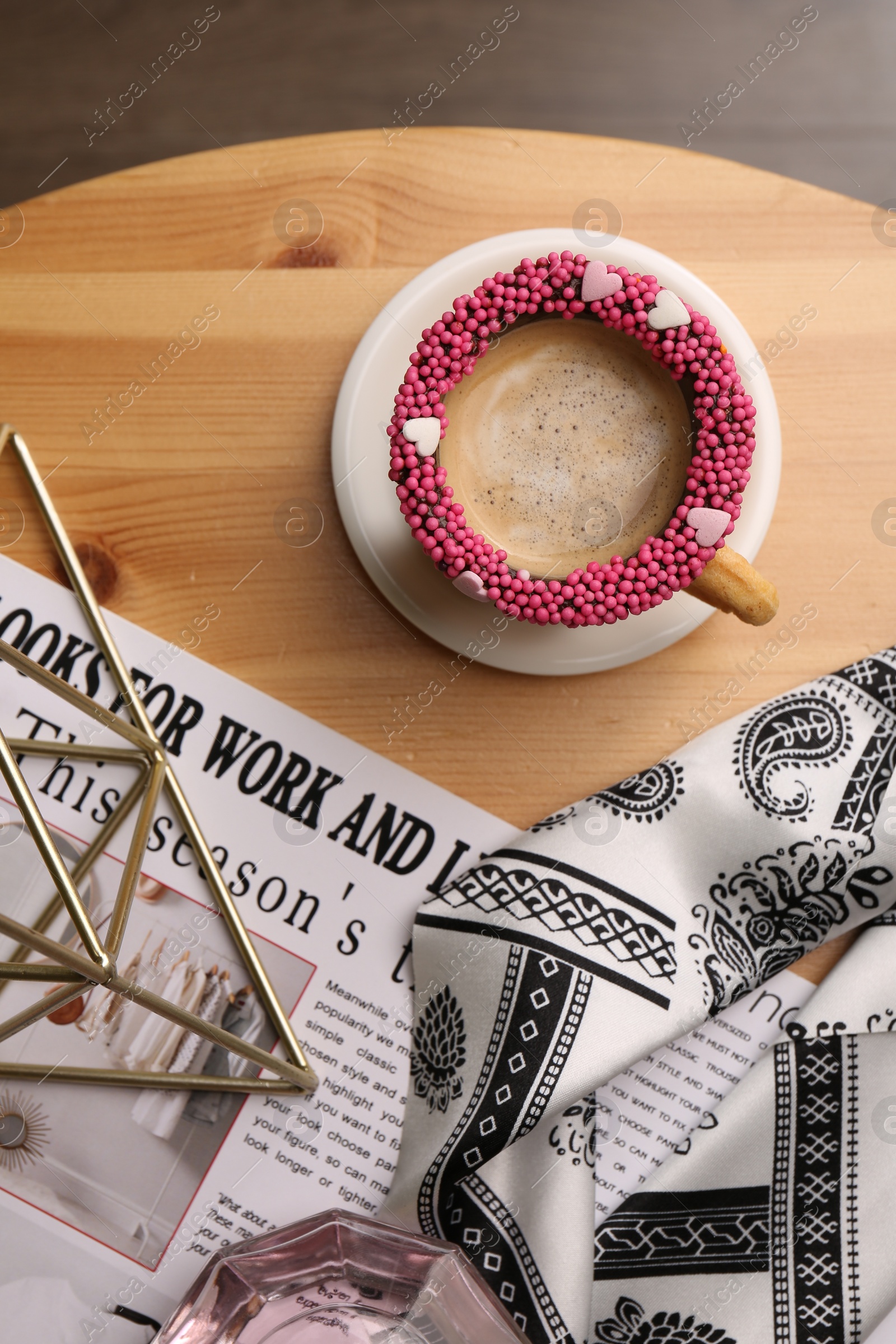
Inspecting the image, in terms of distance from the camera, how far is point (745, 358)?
0.41 metres

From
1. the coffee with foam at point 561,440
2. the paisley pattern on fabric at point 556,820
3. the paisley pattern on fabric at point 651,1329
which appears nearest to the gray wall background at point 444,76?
the coffee with foam at point 561,440

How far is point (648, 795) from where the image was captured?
427 mm

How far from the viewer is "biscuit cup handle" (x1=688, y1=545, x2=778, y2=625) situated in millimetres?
352

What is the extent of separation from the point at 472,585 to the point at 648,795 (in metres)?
0.14

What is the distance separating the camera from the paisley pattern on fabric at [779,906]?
1.38 feet

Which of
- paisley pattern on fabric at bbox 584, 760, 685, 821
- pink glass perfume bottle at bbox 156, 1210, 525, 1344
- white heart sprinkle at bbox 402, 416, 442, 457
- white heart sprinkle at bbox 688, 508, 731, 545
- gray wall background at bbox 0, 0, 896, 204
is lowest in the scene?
pink glass perfume bottle at bbox 156, 1210, 525, 1344

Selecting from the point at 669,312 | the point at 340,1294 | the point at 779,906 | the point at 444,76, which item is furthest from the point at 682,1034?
the point at 444,76

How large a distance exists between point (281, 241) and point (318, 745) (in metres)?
0.24

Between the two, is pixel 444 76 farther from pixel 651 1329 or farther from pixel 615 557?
pixel 651 1329

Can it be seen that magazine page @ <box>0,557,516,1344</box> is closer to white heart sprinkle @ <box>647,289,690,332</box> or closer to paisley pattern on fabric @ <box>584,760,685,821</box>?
paisley pattern on fabric @ <box>584,760,685,821</box>

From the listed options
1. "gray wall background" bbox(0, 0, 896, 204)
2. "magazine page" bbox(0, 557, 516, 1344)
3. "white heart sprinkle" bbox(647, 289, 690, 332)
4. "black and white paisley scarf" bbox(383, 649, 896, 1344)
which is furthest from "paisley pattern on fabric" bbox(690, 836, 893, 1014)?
"gray wall background" bbox(0, 0, 896, 204)

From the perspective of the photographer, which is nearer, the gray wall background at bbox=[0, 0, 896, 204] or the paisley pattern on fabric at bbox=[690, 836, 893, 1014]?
the paisley pattern on fabric at bbox=[690, 836, 893, 1014]

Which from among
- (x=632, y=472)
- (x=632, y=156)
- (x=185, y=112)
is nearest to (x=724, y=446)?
(x=632, y=472)

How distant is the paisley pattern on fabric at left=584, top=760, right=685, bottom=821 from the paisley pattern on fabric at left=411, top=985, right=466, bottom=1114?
0.37 feet
